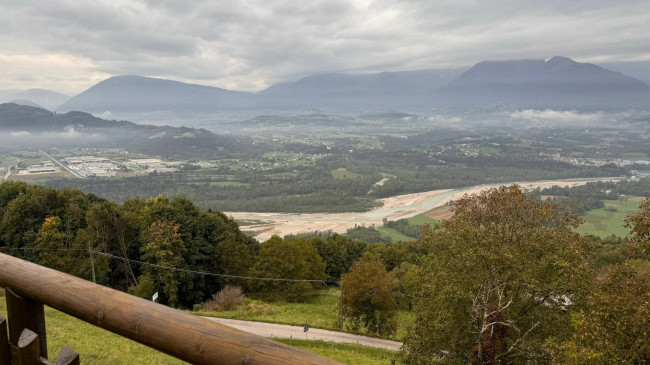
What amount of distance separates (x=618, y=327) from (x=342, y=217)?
279ft

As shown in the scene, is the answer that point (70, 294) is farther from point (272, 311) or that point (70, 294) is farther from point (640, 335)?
point (272, 311)

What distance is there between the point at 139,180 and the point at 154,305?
135490mm

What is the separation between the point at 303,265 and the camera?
34.3m

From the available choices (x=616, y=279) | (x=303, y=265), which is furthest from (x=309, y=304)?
(x=616, y=279)

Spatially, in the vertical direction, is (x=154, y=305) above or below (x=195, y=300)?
above

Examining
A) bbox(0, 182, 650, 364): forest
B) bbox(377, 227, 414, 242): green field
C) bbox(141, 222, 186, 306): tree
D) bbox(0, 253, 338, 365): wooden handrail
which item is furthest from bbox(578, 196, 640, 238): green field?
bbox(0, 253, 338, 365): wooden handrail

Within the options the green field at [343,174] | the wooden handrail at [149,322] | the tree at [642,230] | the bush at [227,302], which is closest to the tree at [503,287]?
the tree at [642,230]

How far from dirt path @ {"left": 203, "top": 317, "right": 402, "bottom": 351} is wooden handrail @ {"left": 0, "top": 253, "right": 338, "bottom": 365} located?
20516 mm

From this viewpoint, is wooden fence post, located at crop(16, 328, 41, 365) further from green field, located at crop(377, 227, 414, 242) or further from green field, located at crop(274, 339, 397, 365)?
green field, located at crop(377, 227, 414, 242)

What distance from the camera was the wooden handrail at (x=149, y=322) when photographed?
4.88 ft

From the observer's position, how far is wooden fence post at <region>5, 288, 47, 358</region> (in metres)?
1.88

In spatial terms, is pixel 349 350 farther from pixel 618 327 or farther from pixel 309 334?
pixel 618 327

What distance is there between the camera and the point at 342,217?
9281 cm

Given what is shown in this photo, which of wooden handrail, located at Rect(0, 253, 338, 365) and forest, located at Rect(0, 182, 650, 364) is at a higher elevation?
wooden handrail, located at Rect(0, 253, 338, 365)
